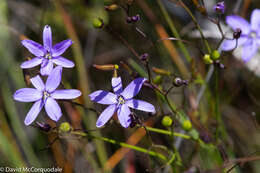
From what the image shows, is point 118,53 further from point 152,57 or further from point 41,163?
point 41,163

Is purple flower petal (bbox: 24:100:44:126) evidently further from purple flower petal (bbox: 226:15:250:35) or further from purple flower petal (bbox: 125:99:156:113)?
purple flower petal (bbox: 226:15:250:35)

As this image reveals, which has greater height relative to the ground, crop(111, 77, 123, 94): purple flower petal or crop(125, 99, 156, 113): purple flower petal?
crop(111, 77, 123, 94): purple flower petal

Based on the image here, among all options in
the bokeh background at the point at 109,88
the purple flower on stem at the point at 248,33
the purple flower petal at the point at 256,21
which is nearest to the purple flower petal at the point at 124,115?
the bokeh background at the point at 109,88

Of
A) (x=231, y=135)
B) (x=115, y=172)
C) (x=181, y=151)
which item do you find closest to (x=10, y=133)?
(x=115, y=172)

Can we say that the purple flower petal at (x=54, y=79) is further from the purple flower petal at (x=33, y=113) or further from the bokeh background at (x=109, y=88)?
the bokeh background at (x=109, y=88)

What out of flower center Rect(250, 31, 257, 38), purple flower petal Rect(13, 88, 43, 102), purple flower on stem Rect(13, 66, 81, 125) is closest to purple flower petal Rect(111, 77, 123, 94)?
purple flower on stem Rect(13, 66, 81, 125)

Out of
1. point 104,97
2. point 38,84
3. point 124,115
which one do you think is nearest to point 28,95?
point 38,84
